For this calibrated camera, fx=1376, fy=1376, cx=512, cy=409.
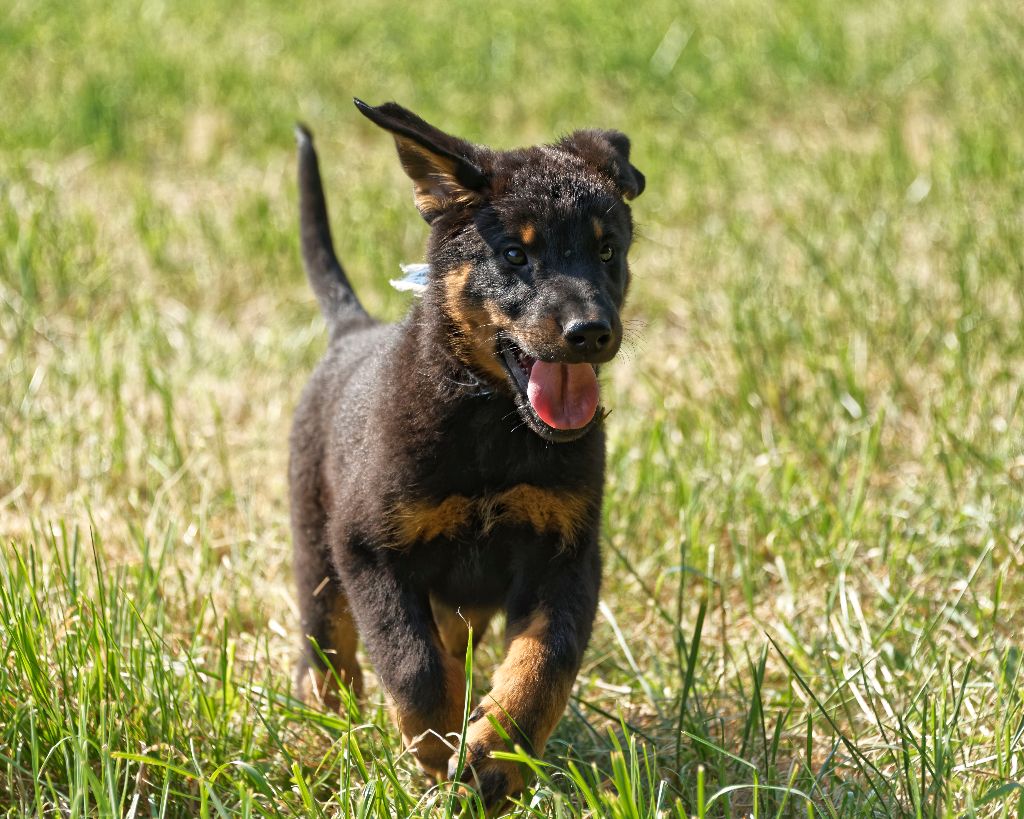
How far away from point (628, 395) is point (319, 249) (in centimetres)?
175

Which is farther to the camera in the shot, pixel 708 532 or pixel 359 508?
pixel 708 532

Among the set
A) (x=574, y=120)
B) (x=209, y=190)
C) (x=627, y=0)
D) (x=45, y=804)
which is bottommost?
(x=45, y=804)

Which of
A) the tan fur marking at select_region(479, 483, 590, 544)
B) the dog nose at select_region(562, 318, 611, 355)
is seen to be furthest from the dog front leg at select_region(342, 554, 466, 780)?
the dog nose at select_region(562, 318, 611, 355)

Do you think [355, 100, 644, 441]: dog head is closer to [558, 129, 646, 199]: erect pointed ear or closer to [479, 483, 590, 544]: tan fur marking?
[558, 129, 646, 199]: erect pointed ear

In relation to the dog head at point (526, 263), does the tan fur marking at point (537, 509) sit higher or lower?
lower

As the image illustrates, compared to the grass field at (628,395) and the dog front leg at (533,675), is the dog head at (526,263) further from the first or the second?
the grass field at (628,395)

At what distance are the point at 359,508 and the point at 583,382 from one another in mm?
646

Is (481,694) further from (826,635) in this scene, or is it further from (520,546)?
(826,635)

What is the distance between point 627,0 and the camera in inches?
426

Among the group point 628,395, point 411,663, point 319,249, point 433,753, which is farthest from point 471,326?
point 628,395

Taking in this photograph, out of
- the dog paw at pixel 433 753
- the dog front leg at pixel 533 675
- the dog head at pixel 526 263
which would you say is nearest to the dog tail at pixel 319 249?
the dog head at pixel 526 263

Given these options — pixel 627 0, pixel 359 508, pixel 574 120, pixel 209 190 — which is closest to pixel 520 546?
pixel 359 508

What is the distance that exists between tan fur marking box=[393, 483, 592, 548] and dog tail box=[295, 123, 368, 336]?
140 cm

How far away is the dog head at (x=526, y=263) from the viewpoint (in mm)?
3127
